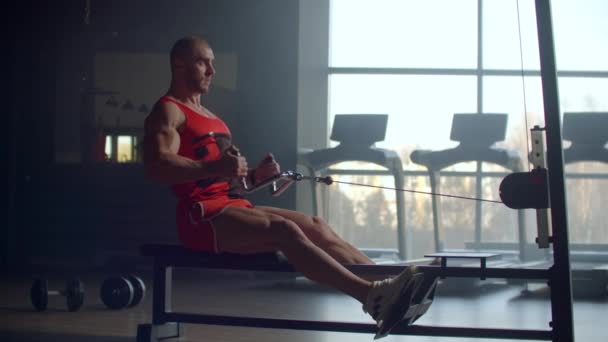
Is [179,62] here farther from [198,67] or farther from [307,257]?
[307,257]

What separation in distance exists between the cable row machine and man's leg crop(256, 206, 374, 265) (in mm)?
99

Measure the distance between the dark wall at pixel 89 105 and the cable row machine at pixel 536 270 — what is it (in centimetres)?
307

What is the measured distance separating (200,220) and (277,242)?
233 millimetres

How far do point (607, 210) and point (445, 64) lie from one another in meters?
1.83

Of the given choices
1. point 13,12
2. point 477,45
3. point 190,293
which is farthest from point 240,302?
point 477,45

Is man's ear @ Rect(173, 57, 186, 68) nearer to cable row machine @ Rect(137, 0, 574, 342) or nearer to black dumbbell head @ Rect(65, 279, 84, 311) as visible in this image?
cable row machine @ Rect(137, 0, 574, 342)

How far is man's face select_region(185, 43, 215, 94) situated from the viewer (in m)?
2.60

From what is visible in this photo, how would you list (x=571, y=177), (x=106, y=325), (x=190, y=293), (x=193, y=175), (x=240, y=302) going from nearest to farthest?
(x=193, y=175) → (x=106, y=325) → (x=240, y=302) → (x=190, y=293) → (x=571, y=177)

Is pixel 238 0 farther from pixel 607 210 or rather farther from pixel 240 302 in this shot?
pixel 607 210

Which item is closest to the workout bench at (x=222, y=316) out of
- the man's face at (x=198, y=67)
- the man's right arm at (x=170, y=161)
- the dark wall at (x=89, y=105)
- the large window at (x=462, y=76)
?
the man's right arm at (x=170, y=161)

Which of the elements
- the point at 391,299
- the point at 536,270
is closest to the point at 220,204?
the point at 391,299

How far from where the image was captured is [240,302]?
4051 mm

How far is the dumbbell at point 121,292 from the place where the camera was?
11.7ft

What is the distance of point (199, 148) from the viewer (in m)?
2.54
